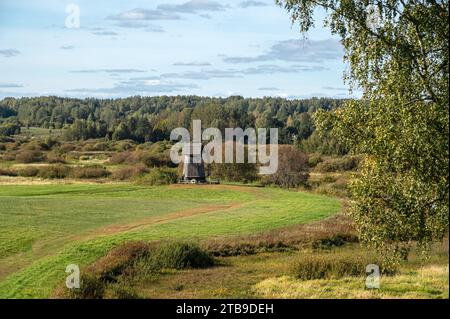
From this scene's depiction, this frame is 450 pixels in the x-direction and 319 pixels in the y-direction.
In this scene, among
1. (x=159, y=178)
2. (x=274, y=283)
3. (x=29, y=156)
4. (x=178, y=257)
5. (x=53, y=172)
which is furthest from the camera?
(x=29, y=156)

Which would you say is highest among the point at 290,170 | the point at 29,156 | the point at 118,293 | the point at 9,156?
the point at 29,156

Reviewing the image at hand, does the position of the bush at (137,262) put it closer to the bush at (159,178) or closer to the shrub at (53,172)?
the bush at (159,178)

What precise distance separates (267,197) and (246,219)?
15.2 m

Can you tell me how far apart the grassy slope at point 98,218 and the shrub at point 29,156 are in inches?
1356

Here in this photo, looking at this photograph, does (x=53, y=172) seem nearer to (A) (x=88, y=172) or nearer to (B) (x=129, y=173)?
(A) (x=88, y=172)

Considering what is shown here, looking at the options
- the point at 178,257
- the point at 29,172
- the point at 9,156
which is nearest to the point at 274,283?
the point at 178,257

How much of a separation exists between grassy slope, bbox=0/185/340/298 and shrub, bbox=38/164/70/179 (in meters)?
14.0

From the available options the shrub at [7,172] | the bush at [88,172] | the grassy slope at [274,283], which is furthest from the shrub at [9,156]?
the grassy slope at [274,283]

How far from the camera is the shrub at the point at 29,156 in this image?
94.5 m

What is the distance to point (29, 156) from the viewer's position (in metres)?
95.2

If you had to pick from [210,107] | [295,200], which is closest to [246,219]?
[295,200]

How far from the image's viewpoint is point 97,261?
2786 centimetres

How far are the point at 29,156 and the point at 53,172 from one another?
20386mm

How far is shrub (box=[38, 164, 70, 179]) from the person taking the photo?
250 feet
